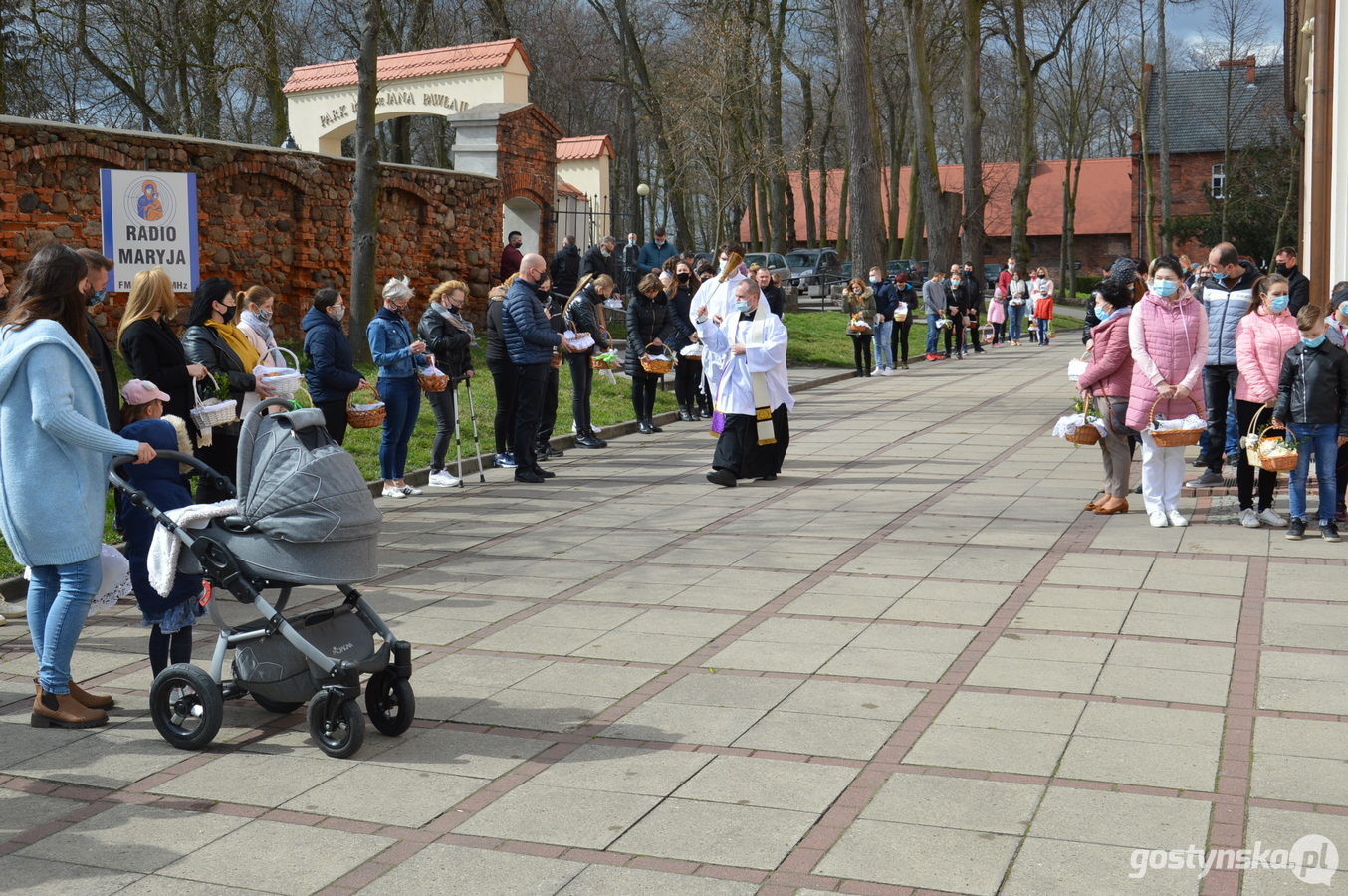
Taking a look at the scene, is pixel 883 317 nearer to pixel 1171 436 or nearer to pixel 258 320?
pixel 1171 436

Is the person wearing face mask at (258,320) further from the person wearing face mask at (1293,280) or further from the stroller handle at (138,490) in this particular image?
the person wearing face mask at (1293,280)

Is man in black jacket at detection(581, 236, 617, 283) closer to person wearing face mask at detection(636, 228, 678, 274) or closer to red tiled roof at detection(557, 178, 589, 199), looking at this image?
person wearing face mask at detection(636, 228, 678, 274)

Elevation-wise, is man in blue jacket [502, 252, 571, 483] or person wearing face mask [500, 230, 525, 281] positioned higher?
person wearing face mask [500, 230, 525, 281]

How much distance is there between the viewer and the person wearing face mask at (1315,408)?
355 inches

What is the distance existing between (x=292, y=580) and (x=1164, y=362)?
21.9 ft

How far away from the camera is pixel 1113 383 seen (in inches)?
401

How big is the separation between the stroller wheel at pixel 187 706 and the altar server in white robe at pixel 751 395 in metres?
7.08

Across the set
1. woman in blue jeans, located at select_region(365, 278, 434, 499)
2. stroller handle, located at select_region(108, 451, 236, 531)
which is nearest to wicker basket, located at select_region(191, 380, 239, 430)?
stroller handle, located at select_region(108, 451, 236, 531)

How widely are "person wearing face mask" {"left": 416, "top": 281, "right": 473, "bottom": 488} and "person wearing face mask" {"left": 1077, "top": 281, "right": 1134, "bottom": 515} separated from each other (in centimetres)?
545

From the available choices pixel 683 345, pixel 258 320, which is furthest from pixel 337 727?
pixel 683 345

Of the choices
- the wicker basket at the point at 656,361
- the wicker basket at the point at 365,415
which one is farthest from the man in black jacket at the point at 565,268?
the wicker basket at the point at 365,415

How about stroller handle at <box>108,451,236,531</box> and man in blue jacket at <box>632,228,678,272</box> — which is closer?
stroller handle at <box>108,451,236,531</box>

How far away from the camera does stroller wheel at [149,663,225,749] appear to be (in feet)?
17.8

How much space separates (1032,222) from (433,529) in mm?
64553
